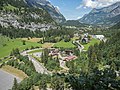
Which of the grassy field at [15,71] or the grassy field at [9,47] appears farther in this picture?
the grassy field at [9,47]

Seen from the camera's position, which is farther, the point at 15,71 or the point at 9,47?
the point at 9,47

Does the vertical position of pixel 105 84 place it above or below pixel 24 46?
above

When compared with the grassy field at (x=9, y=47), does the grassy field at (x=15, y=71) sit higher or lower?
lower

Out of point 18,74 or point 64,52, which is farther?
point 64,52

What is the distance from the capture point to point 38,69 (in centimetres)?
10350

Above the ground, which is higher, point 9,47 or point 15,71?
point 9,47

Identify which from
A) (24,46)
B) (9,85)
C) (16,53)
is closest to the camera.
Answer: (9,85)

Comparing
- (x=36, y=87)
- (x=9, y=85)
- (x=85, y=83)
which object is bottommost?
(x=9, y=85)

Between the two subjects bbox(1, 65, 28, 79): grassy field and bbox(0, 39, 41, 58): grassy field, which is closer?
bbox(1, 65, 28, 79): grassy field

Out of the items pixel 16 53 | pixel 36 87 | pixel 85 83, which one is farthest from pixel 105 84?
pixel 16 53

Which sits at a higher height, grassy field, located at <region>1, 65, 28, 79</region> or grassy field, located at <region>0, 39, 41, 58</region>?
grassy field, located at <region>0, 39, 41, 58</region>

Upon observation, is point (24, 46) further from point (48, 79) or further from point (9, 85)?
point (48, 79)

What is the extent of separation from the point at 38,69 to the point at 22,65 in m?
6.70

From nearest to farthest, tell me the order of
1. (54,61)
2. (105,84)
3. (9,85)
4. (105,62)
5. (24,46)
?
(105,84) < (9,85) < (105,62) < (54,61) < (24,46)
